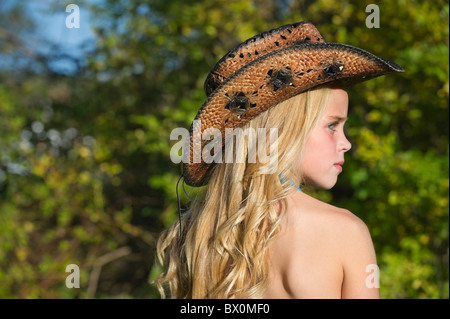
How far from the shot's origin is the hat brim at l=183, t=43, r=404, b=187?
154 centimetres

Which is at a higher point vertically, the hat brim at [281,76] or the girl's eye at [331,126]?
the hat brim at [281,76]

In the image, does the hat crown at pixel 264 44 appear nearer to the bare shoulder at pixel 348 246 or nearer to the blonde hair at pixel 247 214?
the blonde hair at pixel 247 214

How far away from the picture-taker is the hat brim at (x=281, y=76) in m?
1.54

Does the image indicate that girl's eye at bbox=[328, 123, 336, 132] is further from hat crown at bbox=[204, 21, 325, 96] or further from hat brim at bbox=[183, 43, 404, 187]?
hat crown at bbox=[204, 21, 325, 96]

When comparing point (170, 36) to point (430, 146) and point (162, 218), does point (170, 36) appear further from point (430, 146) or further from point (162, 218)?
point (430, 146)

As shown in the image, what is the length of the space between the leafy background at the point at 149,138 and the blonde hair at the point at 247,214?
1.65m

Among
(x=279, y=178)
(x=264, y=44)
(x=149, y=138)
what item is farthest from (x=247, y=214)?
(x=149, y=138)

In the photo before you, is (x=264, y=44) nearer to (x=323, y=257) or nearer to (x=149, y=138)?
(x=323, y=257)

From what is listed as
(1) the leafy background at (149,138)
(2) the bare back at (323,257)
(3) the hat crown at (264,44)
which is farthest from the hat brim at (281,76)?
(1) the leafy background at (149,138)

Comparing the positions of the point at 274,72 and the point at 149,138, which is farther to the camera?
the point at 149,138

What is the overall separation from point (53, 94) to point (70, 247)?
1.73 metres

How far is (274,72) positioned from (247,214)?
47 centimetres

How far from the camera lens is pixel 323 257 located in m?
1.49

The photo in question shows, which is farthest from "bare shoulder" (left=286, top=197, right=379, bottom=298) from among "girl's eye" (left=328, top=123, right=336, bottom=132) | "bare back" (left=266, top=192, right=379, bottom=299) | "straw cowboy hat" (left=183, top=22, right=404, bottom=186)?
"straw cowboy hat" (left=183, top=22, right=404, bottom=186)
